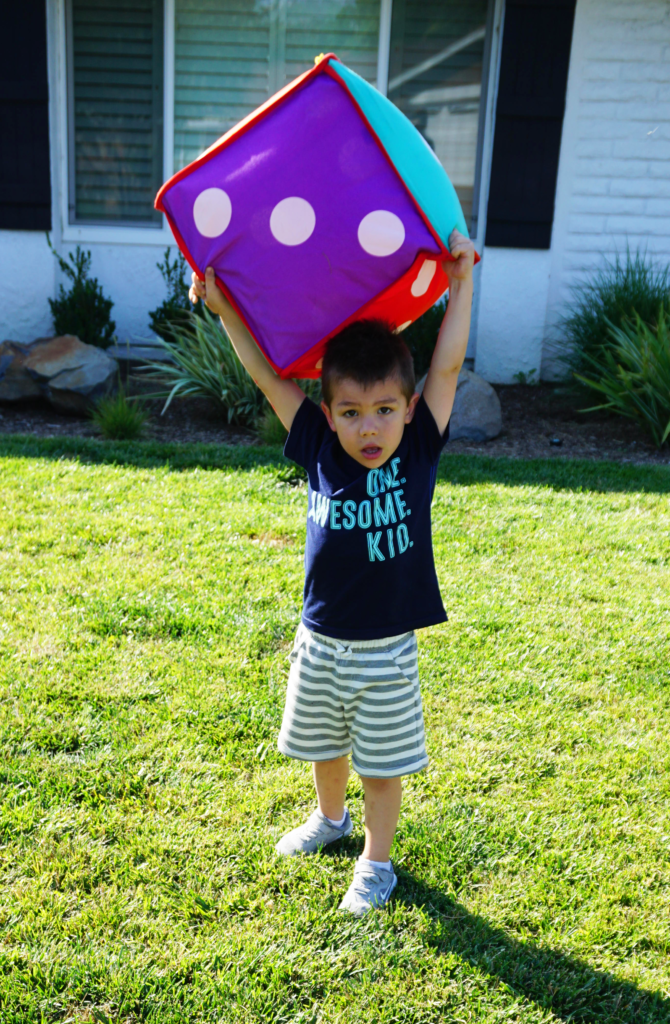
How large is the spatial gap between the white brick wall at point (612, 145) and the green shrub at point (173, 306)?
309cm

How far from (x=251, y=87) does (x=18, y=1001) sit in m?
7.41

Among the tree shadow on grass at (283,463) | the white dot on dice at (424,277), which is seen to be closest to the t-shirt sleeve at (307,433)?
the white dot on dice at (424,277)

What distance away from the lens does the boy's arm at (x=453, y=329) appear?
1.93m

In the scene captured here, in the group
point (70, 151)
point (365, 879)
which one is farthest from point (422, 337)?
point (365, 879)

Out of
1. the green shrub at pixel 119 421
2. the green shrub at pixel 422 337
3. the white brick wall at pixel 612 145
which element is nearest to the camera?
the green shrub at pixel 119 421

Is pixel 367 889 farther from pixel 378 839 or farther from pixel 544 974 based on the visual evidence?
pixel 544 974

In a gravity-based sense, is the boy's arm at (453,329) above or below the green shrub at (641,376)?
above

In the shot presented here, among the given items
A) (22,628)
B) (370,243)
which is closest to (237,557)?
(22,628)

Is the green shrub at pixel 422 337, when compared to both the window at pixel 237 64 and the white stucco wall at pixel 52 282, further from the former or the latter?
the white stucco wall at pixel 52 282

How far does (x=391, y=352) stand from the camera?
6.28 ft

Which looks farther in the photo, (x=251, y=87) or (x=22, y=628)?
(x=251, y=87)

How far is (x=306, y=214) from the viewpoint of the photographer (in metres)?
1.84

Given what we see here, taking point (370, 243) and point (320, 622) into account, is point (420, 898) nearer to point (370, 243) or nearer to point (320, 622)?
point (320, 622)

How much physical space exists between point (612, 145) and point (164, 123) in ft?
12.5
